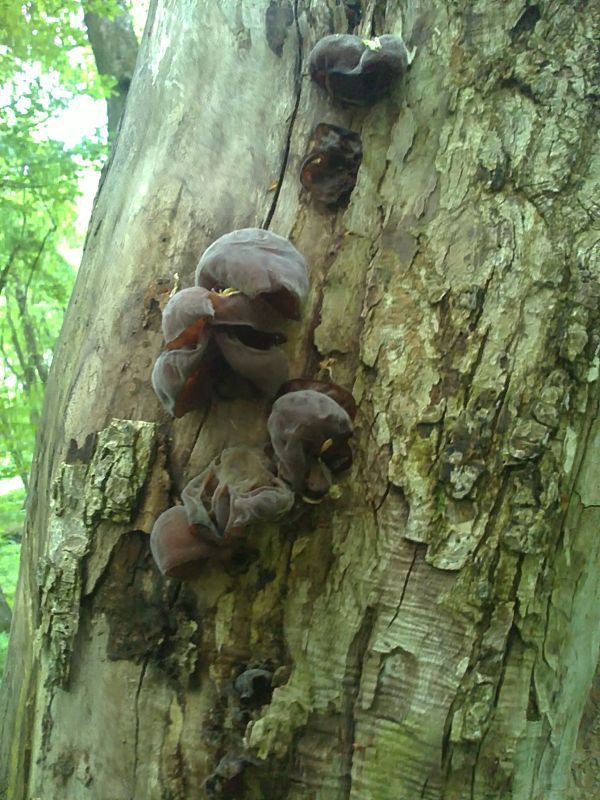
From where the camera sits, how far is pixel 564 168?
158 centimetres

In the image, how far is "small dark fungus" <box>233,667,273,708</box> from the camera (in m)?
1.45

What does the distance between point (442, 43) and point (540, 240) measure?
610mm

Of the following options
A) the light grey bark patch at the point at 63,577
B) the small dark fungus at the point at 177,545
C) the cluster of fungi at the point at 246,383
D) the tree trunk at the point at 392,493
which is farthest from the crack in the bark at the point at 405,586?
the light grey bark patch at the point at 63,577

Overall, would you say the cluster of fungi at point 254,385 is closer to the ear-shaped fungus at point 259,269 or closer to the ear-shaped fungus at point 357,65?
the ear-shaped fungus at point 259,269

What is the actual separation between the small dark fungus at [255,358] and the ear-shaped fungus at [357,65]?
0.74m

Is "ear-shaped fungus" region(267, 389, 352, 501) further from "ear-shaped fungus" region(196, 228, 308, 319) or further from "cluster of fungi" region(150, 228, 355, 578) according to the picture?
"ear-shaped fungus" region(196, 228, 308, 319)

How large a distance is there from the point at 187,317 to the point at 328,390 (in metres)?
0.35

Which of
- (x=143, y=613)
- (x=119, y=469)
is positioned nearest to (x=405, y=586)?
(x=143, y=613)

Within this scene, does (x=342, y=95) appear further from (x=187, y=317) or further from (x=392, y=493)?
(x=392, y=493)

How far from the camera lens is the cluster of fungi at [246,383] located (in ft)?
4.65

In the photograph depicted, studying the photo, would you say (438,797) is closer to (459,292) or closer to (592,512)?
(592,512)

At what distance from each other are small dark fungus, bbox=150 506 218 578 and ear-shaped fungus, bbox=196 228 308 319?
500 mm

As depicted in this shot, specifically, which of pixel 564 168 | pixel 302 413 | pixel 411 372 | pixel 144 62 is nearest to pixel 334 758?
pixel 302 413

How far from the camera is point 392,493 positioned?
149 centimetres
